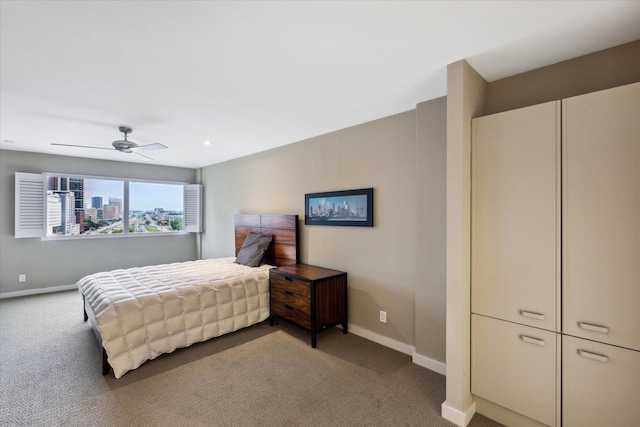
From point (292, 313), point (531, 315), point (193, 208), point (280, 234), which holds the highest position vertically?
point (193, 208)

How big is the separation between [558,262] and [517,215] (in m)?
0.35

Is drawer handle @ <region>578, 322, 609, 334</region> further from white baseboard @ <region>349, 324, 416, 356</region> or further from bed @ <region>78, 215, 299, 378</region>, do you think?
bed @ <region>78, 215, 299, 378</region>

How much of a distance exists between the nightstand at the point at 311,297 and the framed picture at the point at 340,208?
619 mm

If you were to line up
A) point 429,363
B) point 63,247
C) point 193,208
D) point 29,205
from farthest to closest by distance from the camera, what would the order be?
point 193,208 → point 63,247 → point 29,205 → point 429,363

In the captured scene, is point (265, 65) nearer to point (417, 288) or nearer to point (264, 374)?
point (417, 288)

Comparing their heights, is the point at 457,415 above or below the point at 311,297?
below

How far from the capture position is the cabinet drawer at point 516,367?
1740mm

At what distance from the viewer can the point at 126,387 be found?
7.55 ft

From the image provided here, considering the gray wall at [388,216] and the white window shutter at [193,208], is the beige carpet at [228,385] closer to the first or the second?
the gray wall at [388,216]

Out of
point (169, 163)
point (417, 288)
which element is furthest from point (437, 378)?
point (169, 163)

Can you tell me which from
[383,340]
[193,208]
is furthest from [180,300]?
[193,208]

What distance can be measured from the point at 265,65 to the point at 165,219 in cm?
526

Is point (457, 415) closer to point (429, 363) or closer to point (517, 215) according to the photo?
point (429, 363)

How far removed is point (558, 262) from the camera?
5.62 feet
